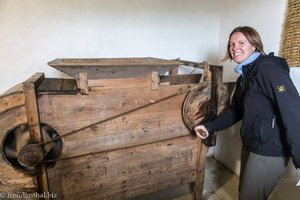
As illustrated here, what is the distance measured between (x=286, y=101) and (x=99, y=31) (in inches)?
57.8

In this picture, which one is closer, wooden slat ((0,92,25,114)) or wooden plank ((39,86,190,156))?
wooden slat ((0,92,25,114))

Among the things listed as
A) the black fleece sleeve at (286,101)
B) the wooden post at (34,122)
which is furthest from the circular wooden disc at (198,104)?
the wooden post at (34,122)

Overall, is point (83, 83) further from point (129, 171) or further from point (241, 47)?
point (241, 47)

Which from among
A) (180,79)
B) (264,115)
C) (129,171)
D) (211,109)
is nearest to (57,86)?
(129,171)

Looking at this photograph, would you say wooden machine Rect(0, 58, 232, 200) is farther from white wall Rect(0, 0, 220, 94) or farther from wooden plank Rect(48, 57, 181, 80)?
white wall Rect(0, 0, 220, 94)

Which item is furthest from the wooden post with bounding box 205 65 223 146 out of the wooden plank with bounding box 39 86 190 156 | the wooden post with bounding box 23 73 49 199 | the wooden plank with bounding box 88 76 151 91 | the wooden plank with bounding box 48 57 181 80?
the wooden post with bounding box 23 73 49 199

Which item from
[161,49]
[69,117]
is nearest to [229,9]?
[161,49]

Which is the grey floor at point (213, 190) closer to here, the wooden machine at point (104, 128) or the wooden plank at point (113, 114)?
the wooden machine at point (104, 128)

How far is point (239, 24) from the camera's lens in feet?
6.77

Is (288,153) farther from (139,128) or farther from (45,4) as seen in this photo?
(45,4)

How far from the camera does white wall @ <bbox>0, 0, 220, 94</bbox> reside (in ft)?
5.50

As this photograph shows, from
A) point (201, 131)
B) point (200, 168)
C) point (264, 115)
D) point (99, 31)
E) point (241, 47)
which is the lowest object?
point (200, 168)

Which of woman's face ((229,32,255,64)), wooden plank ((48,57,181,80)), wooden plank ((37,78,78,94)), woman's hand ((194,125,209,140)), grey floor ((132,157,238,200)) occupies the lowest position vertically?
grey floor ((132,157,238,200))

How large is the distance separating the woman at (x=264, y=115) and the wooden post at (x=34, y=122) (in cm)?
114
